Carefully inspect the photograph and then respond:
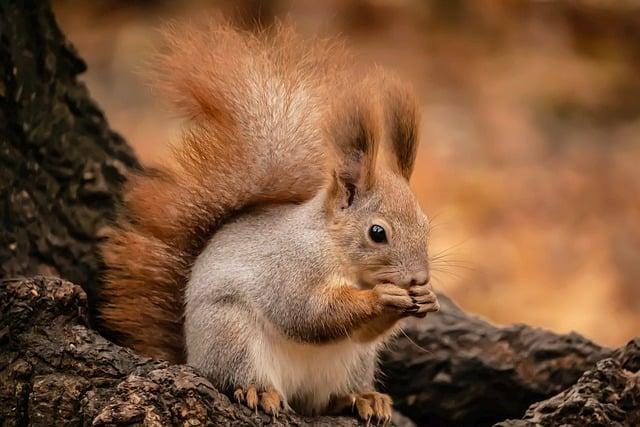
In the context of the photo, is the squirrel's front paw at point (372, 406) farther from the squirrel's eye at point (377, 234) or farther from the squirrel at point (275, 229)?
the squirrel's eye at point (377, 234)

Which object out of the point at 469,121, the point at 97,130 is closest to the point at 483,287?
the point at 469,121

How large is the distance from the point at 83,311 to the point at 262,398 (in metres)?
0.36

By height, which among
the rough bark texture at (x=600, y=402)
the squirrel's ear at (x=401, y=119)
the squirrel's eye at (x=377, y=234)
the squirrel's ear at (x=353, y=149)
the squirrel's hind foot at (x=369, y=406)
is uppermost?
the squirrel's ear at (x=401, y=119)

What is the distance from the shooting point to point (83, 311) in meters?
1.90

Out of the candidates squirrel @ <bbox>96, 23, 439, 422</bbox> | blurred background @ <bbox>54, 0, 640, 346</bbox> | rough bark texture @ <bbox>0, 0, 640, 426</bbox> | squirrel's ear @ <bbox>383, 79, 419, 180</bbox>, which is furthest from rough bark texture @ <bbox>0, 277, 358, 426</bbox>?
blurred background @ <bbox>54, 0, 640, 346</bbox>

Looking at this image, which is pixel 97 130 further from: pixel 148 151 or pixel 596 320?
pixel 596 320

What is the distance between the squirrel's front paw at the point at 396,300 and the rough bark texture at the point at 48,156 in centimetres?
85

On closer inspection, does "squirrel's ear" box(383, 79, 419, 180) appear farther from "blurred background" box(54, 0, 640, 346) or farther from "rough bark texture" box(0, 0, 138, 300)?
"blurred background" box(54, 0, 640, 346)

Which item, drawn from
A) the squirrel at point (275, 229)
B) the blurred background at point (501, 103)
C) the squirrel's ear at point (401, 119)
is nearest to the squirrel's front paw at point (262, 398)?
the squirrel at point (275, 229)

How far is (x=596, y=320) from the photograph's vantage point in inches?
152

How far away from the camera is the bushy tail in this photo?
2.14 m

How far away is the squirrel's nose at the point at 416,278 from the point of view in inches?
72.8

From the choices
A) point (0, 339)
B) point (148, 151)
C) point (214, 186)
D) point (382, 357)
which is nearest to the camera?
Result: point (0, 339)

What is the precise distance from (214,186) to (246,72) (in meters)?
0.26
